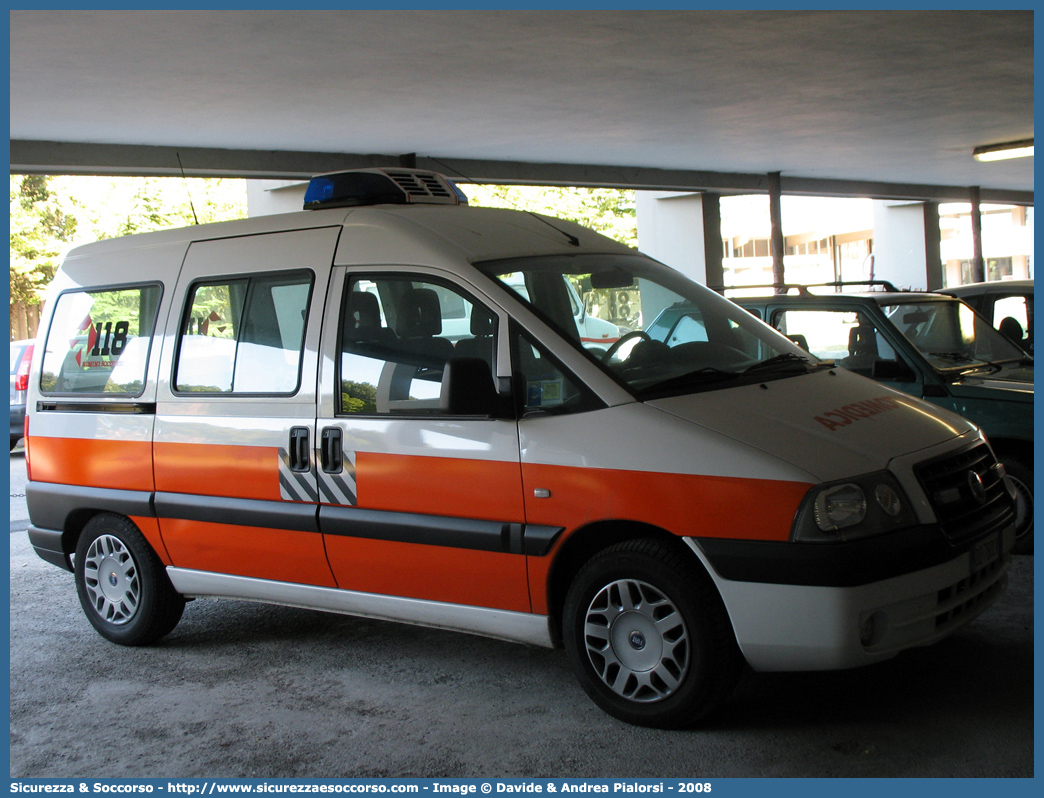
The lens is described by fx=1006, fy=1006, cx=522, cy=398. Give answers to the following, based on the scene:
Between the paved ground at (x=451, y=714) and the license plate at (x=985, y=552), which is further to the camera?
the license plate at (x=985, y=552)

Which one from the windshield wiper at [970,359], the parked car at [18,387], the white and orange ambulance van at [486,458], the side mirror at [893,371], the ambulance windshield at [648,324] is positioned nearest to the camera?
the white and orange ambulance van at [486,458]

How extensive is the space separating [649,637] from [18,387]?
10.8m

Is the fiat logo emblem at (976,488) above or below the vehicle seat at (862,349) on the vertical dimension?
below

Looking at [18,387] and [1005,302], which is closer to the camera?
[1005,302]

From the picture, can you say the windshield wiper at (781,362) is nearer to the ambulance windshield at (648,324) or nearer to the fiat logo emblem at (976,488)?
the ambulance windshield at (648,324)

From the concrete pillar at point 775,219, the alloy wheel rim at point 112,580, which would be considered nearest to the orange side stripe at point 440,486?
the alloy wheel rim at point 112,580

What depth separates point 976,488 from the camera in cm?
396

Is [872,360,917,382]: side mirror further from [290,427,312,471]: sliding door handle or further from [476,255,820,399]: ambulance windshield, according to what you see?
[290,427,312,471]: sliding door handle

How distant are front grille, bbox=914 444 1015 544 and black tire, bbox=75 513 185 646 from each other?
3.71 meters

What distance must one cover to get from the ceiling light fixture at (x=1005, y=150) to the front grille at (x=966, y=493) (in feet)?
49.6

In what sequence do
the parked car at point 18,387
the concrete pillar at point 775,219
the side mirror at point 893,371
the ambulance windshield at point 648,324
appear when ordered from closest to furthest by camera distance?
1. the ambulance windshield at point 648,324
2. the side mirror at point 893,371
3. the parked car at point 18,387
4. the concrete pillar at point 775,219

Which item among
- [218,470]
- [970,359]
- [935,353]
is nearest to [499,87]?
[935,353]

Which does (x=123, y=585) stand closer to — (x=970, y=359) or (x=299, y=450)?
(x=299, y=450)

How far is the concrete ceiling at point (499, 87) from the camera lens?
28.6 feet
